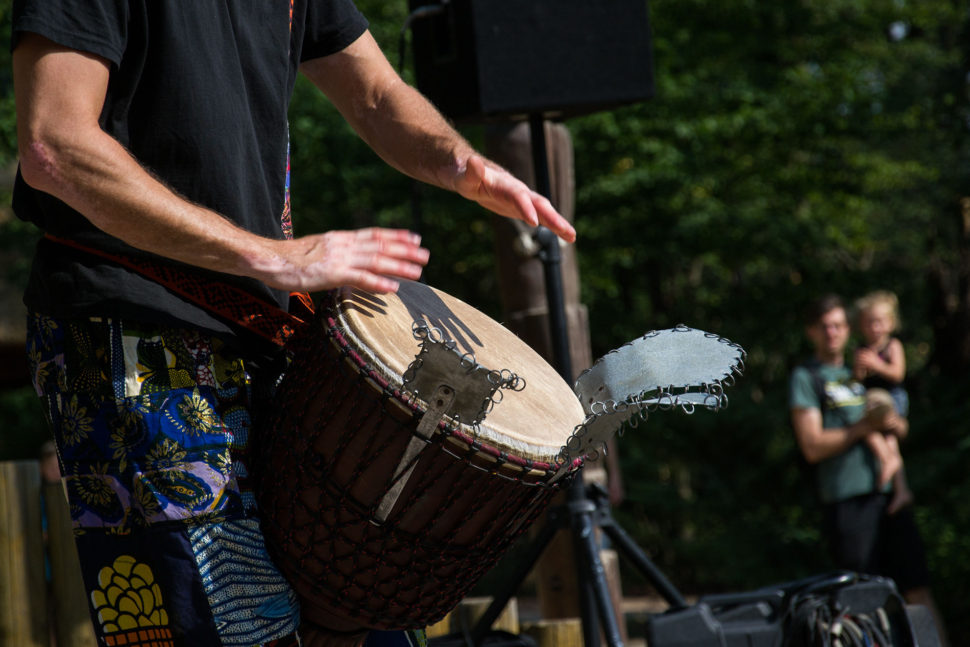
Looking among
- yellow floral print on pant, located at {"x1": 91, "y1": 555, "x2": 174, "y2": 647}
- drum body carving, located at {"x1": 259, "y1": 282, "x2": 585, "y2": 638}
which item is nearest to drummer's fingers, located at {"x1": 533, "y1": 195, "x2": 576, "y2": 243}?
drum body carving, located at {"x1": 259, "y1": 282, "x2": 585, "y2": 638}

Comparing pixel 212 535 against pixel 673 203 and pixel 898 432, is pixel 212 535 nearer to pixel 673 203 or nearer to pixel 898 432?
pixel 898 432

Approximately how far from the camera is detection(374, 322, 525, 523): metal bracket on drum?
4.45 feet

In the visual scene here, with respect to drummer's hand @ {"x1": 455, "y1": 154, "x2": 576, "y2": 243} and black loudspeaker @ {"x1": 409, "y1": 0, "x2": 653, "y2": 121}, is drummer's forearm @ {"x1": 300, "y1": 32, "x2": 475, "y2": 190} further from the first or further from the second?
black loudspeaker @ {"x1": 409, "y1": 0, "x2": 653, "y2": 121}

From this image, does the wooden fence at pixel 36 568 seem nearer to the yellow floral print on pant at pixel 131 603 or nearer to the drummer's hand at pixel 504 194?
the yellow floral print on pant at pixel 131 603

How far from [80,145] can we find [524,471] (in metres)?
0.73

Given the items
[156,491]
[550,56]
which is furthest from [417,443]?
[550,56]

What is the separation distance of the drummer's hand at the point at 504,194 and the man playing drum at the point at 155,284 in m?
0.30

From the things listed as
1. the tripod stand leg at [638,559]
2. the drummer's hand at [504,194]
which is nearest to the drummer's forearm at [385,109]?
the drummer's hand at [504,194]

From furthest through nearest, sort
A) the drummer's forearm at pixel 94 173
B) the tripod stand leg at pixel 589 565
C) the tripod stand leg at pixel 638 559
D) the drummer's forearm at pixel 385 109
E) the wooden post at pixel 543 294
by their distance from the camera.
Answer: the wooden post at pixel 543 294 < the tripod stand leg at pixel 638 559 < the tripod stand leg at pixel 589 565 < the drummer's forearm at pixel 385 109 < the drummer's forearm at pixel 94 173

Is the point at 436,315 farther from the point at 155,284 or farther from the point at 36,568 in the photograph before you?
the point at 36,568

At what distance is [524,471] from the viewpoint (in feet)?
4.87

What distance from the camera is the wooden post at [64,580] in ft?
8.85

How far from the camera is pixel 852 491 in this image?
461cm

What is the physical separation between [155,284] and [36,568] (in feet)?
5.22
